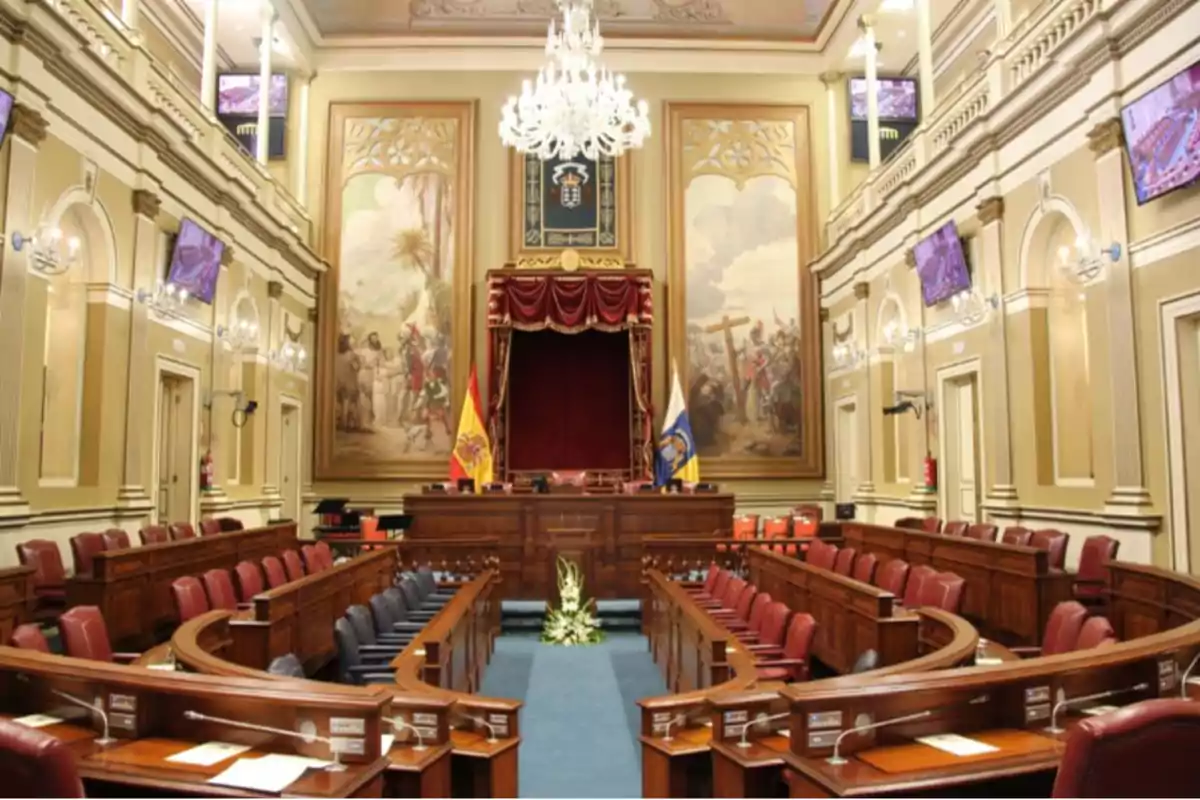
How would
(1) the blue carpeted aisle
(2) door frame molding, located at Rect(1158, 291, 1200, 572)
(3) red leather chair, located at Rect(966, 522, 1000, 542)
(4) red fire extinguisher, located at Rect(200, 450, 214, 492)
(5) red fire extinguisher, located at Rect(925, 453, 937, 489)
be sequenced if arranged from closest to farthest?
1. (1) the blue carpeted aisle
2. (2) door frame molding, located at Rect(1158, 291, 1200, 572)
3. (3) red leather chair, located at Rect(966, 522, 1000, 542)
4. (4) red fire extinguisher, located at Rect(200, 450, 214, 492)
5. (5) red fire extinguisher, located at Rect(925, 453, 937, 489)

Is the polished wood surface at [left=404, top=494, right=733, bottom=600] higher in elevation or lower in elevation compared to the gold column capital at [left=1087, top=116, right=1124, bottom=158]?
lower

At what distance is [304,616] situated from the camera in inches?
219

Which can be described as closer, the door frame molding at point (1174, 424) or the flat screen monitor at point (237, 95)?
the door frame molding at point (1174, 424)

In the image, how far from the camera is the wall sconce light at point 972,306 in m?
9.17

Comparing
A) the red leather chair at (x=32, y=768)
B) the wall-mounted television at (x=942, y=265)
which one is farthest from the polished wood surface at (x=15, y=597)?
the wall-mounted television at (x=942, y=265)

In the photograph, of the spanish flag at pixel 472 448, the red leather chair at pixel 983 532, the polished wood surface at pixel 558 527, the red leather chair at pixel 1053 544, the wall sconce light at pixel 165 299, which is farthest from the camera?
the spanish flag at pixel 472 448

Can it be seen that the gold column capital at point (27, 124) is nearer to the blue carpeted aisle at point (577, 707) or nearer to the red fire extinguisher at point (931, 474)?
the blue carpeted aisle at point (577, 707)

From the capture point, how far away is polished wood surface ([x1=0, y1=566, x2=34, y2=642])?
5.00m

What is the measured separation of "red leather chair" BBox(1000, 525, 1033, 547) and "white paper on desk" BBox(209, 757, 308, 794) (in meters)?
6.40

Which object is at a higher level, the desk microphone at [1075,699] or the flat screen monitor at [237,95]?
the flat screen monitor at [237,95]

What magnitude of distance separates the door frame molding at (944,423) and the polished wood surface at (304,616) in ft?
19.9

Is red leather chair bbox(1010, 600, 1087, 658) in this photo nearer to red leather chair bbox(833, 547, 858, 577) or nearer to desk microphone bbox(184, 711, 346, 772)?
desk microphone bbox(184, 711, 346, 772)

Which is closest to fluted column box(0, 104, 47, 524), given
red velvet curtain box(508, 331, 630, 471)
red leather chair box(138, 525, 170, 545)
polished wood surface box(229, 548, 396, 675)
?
red leather chair box(138, 525, 170, 545)

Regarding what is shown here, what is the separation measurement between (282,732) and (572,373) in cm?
1183
